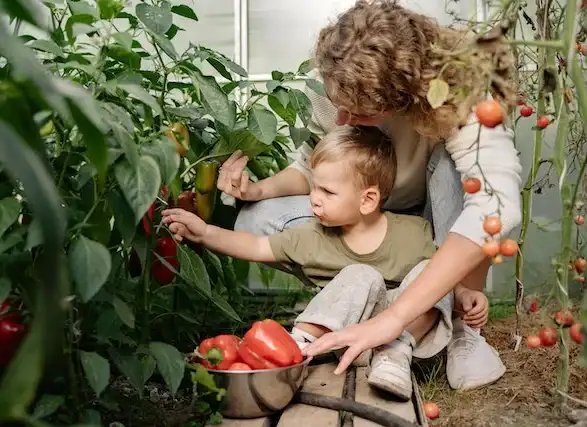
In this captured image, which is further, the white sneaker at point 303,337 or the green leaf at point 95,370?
the white sneaker at point 303,337

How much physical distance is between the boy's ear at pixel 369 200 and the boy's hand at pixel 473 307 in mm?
319

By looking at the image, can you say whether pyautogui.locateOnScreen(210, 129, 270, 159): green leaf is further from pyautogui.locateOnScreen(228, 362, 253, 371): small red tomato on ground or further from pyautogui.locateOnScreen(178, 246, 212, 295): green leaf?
pyautogui.locateOnScreen(228, 362, 253, 371): small red tomato on ground

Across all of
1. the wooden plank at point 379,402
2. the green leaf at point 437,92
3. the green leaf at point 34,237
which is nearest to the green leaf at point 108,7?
the green leaf at point 34,237

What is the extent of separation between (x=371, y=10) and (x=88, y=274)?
3.55 feet

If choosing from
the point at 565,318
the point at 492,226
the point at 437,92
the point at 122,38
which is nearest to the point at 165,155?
the point at 122,38

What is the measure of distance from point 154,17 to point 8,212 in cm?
67

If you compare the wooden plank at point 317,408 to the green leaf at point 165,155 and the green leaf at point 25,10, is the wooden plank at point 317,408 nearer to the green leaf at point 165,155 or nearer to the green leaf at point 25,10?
the green leaf at point 165,155

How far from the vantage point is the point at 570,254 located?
1.48 meters

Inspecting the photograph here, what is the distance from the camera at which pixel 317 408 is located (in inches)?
63.1

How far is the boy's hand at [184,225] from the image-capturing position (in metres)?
1.85

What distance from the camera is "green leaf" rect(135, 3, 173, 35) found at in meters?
1.62

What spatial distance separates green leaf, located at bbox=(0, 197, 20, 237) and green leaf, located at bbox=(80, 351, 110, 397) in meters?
0.23

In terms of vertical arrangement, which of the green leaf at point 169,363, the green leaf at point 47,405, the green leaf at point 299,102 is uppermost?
the green leaf at point 299,102

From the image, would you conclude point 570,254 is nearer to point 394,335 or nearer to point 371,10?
point 394,335
